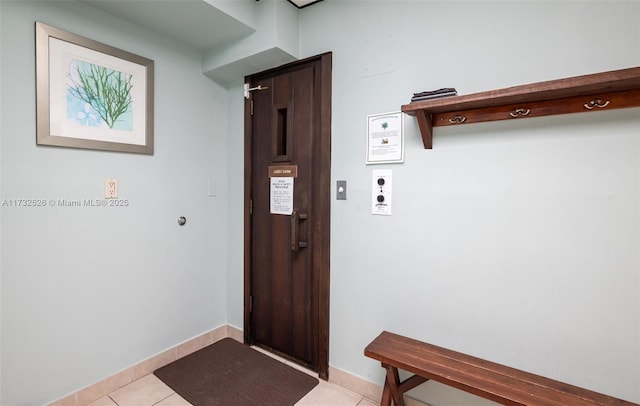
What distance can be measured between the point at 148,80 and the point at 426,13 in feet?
6.11

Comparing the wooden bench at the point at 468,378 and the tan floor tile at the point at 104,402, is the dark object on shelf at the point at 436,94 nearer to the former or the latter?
the wooden bench at the point at 468,378

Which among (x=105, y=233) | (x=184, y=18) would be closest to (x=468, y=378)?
(x=105, y=233)

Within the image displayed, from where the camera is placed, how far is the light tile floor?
1838 mm

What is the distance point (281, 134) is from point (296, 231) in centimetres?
78

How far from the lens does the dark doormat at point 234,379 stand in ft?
6.15

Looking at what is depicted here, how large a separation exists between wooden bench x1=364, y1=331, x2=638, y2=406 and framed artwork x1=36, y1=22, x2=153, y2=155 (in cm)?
205

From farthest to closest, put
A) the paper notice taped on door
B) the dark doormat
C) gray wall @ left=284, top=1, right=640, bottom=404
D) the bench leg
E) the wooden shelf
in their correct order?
the paper notice taped on door → the dark doormat → the bench leg → gray wall @ left=284, top=1, right=640, bottom=404 → the wooden shelf

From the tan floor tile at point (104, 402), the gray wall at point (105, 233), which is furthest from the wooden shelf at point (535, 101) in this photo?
the tan floor tile at point (104, 402)

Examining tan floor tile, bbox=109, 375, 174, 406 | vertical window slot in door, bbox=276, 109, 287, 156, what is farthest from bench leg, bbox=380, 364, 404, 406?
vertical window slot in door, bbox=276, 109, 287, 156

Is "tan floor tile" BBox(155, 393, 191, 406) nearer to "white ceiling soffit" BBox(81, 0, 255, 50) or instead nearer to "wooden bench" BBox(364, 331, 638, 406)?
"wooden bench" BBox(364, 331, 638, 406)

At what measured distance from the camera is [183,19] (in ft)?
6.34

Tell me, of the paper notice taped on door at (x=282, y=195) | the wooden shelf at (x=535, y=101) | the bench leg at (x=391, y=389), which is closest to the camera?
the wooden shelf at (x=535, y=101)

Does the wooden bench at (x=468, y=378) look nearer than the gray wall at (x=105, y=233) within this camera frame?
Yes

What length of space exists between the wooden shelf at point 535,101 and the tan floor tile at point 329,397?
164 centimetres
